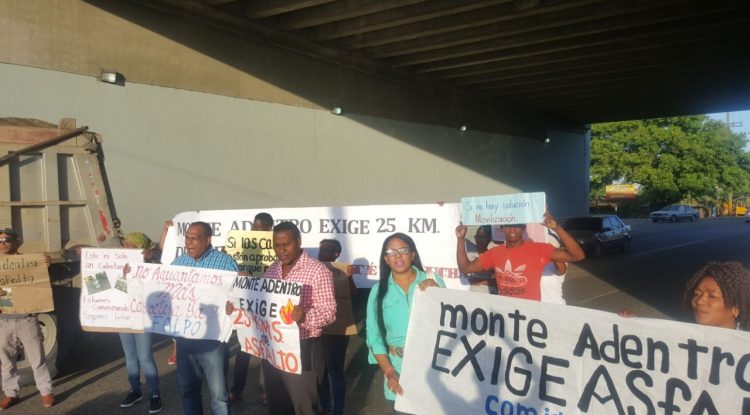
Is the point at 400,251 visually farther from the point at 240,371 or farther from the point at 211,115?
the point at 211,115

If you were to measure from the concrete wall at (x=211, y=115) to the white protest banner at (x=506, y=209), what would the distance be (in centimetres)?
664

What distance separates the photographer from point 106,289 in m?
5.58

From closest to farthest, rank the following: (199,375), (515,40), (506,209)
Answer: (199,375)
(506,209)
(515,40)

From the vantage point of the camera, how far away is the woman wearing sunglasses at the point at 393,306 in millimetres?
3832

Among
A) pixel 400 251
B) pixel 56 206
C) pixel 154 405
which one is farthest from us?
pixel 56 206

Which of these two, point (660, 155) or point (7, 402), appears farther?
point (660, 155)

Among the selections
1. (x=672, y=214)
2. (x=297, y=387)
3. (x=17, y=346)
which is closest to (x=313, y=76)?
(x=17, y=346)

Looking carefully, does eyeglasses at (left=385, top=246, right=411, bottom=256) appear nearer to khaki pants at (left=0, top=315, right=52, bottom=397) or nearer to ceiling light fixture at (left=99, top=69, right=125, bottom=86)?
khaki pants at (left=0, top=315, right=52, bottom=397)

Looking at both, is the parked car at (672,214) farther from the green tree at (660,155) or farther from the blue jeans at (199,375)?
the blue jeans at (199,375)

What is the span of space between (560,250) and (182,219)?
492 centimetres

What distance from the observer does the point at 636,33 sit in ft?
40.8

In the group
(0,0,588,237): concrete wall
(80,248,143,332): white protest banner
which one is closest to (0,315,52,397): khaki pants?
(80,248,143,332): white protest banner

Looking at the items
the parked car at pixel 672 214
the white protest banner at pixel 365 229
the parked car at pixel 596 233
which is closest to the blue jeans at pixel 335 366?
the white protest banner at pixel 365 229

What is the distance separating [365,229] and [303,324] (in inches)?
141
